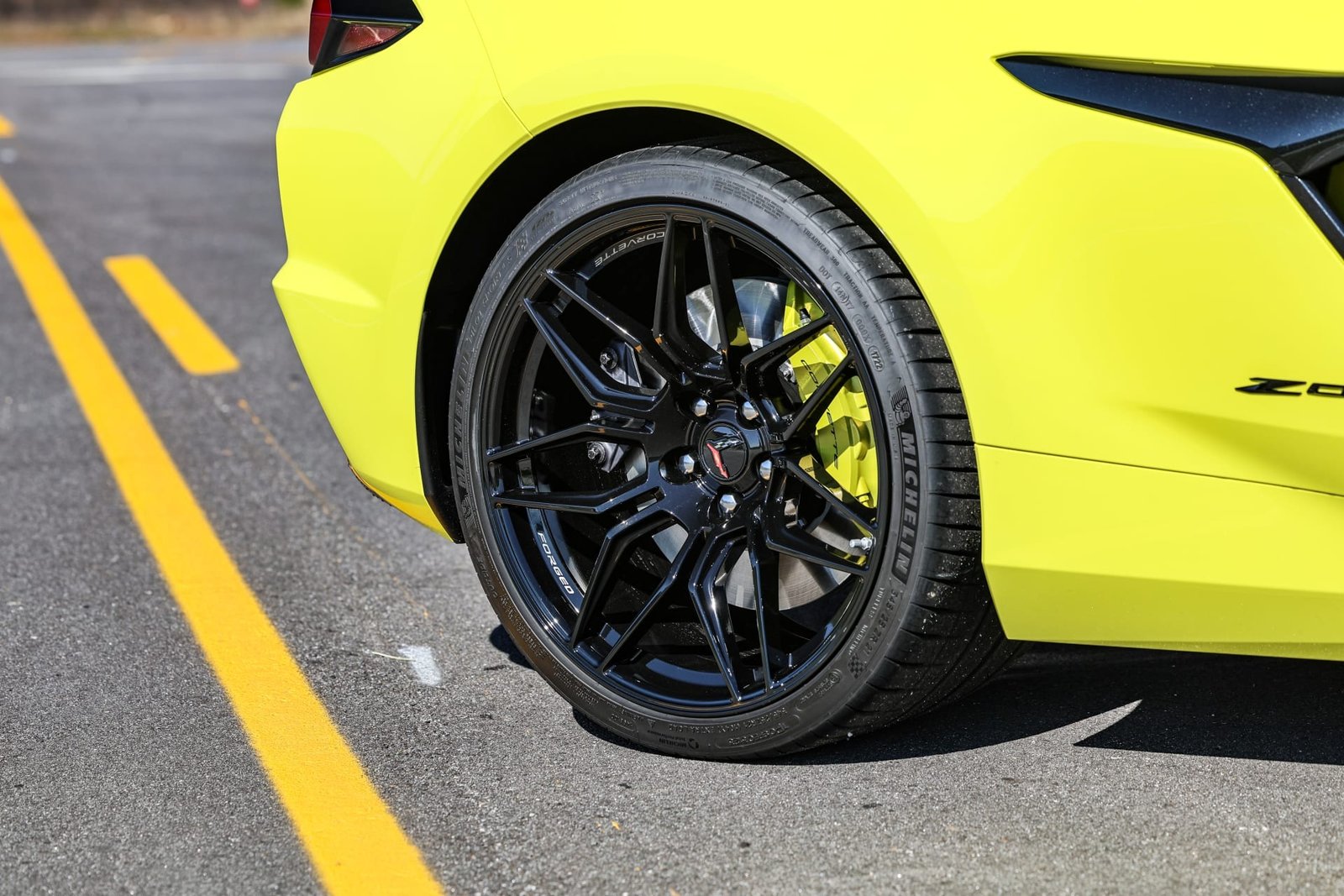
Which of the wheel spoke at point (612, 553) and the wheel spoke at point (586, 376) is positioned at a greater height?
the wheel spoke at point (586, 376)

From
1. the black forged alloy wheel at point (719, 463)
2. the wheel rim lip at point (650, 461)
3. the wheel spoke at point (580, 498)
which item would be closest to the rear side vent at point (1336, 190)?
the black forged alloy wheel at point (719, 463)

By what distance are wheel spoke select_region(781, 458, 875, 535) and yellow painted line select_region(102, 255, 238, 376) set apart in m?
3.28

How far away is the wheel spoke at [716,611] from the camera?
250cm

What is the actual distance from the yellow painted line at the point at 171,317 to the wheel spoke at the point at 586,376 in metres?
2.90

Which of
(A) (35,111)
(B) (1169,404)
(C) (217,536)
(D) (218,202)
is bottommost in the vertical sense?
(A) (35,111)

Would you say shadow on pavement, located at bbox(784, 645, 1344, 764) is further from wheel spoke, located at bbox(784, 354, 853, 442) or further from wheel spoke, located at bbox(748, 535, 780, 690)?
wheel spoke, located at bbox(784, 354, 853, 442)

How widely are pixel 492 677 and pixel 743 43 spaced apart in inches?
52.9

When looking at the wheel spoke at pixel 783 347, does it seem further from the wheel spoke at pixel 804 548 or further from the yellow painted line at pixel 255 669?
the yellow painted line at pixel 255 669

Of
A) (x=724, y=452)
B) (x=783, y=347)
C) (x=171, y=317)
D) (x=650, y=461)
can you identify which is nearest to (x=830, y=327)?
(x=783, y=347)

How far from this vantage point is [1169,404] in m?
2.00

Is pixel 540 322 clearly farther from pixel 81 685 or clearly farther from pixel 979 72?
pixel 81 685

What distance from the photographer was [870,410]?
88.7 inches

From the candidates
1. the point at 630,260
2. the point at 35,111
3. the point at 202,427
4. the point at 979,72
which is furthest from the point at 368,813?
the point at 35,111

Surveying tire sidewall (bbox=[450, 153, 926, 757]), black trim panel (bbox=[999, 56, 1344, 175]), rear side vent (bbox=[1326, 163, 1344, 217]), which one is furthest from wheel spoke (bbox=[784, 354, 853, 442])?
rear side vent (bbox=[1326, 163, 1344, 217])
